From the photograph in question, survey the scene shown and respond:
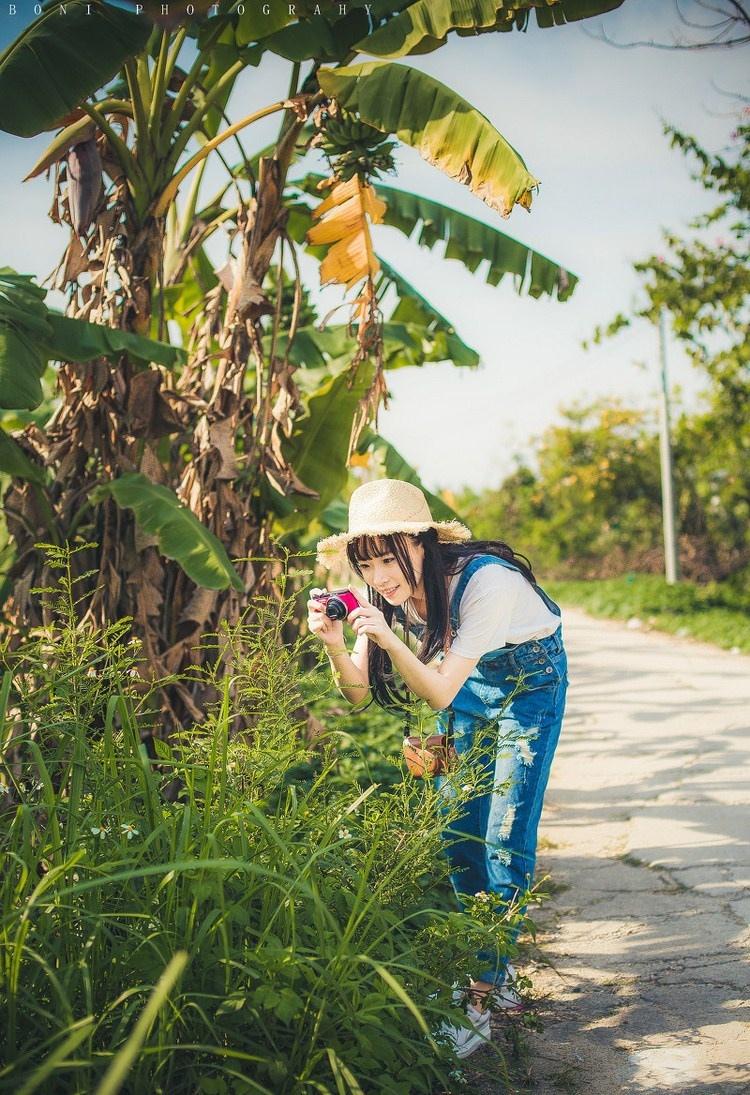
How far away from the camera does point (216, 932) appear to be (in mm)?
2168

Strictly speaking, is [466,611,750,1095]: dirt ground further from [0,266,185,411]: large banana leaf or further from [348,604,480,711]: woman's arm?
[0,266,185,411]: large banana leaf

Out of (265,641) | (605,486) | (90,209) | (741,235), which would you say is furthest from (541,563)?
(265,641)

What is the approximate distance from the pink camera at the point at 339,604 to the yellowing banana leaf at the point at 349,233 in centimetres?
268

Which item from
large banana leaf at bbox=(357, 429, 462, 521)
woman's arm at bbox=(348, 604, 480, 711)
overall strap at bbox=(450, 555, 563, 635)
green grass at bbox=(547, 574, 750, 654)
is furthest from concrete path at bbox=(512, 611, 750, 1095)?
green grass at bbox=(547, 574, 750, 654)

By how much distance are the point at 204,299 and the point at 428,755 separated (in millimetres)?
3353

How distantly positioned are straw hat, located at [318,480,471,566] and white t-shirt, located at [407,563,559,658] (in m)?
0.22

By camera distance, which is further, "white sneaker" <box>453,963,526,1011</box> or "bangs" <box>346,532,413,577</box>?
"bangs" <box>346,532,413,577</box>

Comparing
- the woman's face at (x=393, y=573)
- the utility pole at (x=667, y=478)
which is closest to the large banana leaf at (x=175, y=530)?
the woman's face at (x=393, y=573)

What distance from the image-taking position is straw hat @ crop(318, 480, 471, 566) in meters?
3.07

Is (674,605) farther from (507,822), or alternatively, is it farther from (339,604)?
(339,604)

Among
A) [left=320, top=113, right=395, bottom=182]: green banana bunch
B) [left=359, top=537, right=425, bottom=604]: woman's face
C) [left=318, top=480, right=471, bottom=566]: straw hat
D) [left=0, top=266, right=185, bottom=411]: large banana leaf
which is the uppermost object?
[left=320, top=113, right=395, bottom=182]: green banana bunch

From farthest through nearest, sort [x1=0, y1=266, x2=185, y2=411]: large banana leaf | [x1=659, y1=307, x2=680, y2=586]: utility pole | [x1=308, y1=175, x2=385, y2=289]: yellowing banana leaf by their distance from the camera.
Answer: [x1=659, y1=307, x2=680, y2=586]: utility pole, [x1=308, y1=175, x2=385, y2=289]: yellowing banana leaf, [x1=0, y1=266, x2=185, y2=411]: large banana leaf

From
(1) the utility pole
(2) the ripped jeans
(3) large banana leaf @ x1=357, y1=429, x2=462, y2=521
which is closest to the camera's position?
(2) the ripped jeans

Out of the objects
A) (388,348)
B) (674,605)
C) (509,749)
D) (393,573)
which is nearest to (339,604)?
(393,573)
